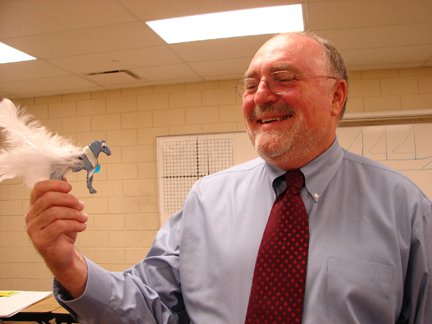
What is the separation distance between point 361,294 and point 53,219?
759 mm

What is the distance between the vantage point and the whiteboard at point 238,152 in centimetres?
377

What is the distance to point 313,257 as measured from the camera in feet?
3.34

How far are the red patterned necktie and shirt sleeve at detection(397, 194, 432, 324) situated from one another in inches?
11.0

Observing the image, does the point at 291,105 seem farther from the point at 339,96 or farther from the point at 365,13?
the point at 365,13

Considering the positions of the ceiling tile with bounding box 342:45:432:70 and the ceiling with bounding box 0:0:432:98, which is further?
the ceiling tile with bounding box 342:45:432:70

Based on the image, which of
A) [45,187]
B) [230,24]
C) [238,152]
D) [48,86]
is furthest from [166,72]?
[45,187]

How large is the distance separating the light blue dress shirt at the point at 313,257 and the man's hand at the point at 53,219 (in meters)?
0.14

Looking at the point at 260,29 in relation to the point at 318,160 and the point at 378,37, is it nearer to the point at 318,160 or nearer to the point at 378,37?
the point at 378,37

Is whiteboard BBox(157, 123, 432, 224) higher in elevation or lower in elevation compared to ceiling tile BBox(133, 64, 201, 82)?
lower

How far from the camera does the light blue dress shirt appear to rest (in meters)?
0.96

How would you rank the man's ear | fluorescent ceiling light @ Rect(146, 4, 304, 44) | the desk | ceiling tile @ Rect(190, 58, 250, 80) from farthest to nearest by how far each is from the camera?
ceiling tile @ Rect(190, 58, 250, 80) < the desk < fluorescent ceiling light @ Rect(146, 4, 304, 44) < the man's ear

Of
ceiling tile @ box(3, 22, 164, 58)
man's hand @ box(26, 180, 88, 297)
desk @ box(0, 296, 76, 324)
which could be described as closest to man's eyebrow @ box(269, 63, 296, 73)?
man's hand @ box(26, 180, 88, 297)

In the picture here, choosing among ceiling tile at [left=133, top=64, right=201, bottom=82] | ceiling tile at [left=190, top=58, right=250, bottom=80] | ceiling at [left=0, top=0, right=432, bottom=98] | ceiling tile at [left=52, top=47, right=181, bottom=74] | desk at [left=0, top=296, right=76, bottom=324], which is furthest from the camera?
ceiling tile at [left=133, top=64, right=201, bottom=82]

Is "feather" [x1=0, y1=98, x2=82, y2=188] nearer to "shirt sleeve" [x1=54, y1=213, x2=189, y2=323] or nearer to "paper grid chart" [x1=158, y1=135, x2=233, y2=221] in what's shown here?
"shirt sleeve" [x1=54, y1=213, x2=189, y2=323]
